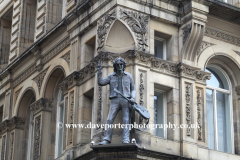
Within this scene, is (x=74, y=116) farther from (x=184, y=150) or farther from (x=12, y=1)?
(x=12, y=1)

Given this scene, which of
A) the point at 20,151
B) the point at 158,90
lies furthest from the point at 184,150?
the point at 20,151

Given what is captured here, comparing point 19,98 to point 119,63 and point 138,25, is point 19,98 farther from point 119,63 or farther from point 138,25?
point 119,63

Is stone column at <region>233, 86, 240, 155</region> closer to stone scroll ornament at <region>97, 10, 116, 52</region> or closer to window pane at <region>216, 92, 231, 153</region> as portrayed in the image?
window pane at <region>216, 92, 231, 153</region>

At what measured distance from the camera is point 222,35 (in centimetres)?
2464

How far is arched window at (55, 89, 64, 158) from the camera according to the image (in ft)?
84.5

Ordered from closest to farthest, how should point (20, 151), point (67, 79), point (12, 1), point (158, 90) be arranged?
point (158, 90)
point (67, 79)
point (20, 151)
point (12, 1)

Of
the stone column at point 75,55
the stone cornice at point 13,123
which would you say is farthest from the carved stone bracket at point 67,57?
the stone cornice at point 13,123

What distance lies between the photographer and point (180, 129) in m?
22.0

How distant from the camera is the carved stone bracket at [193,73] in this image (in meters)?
22.6

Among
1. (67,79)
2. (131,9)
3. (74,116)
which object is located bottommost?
(74,116)

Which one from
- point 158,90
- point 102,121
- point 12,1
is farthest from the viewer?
point 12,1

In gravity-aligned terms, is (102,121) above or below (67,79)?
below

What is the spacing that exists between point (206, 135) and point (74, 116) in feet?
16.9

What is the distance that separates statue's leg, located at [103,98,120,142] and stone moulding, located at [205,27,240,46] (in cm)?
571
